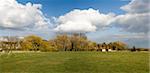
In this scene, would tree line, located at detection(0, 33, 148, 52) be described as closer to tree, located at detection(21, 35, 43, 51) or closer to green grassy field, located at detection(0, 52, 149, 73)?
tree, located at detection(21, 35, 43, 51)

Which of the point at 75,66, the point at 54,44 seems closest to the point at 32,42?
the point at 54,44

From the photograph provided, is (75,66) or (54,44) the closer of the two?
(75,66)

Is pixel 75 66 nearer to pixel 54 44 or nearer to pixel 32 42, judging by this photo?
pixel 32 42

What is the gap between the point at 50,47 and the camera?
142 metres

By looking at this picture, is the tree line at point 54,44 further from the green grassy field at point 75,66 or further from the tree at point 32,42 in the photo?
the green grassy field at point 75,66

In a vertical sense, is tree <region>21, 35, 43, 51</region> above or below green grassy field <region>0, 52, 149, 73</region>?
above

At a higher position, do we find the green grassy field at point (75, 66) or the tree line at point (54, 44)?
the tree line at point (54, 44)

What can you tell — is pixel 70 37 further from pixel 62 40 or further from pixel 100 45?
pixel 100 45

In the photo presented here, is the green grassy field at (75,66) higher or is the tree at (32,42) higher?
the tree at (32,42)

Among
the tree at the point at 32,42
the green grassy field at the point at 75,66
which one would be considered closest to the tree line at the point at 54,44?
the tree at the point at 32,42

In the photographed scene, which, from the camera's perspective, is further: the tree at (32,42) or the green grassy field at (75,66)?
the tree at (32,42)

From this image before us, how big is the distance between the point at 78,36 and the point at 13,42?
109 feet

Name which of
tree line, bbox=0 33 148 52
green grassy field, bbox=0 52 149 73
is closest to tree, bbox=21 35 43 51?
tree line, bbox=0 33 148 52

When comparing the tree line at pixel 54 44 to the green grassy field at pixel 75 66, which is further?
the tree line at pixel 54 44
